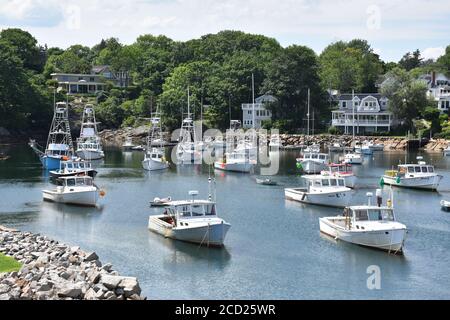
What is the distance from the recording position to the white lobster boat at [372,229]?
4262 cm

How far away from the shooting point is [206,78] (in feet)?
484

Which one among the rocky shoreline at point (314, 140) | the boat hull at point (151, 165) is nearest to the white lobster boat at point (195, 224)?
the boat hull at point (151, 165)

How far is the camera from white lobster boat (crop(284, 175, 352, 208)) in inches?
2330

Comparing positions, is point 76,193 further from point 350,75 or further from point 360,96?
point 350,75

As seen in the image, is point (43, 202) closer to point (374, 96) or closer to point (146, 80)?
point (374, 96)

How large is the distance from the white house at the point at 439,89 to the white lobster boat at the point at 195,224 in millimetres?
101069

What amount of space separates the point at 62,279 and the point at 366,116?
11108 centimetres

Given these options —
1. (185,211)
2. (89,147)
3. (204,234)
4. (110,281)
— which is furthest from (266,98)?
(110,281)

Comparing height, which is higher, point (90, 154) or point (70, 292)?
point (90, 154)

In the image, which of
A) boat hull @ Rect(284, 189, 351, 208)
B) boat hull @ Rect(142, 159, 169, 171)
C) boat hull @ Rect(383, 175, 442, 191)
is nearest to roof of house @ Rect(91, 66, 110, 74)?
boat hull @ Rect(142, 159, 169, 171)

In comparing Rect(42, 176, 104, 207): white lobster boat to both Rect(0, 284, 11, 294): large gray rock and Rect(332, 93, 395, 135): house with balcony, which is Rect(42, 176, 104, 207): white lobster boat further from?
Rect(332, 93, 395, 135): house with balcony

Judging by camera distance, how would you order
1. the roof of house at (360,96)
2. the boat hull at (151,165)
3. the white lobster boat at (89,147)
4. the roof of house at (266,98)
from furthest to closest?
1. the roof of house at (360,96)
2. the roof of house at (266,98)
3. the white lobster boat at (89,147)
4. the boat hull at (151,165)

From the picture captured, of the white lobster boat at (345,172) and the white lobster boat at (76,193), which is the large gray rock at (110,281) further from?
the white lobster boat at (345,172)

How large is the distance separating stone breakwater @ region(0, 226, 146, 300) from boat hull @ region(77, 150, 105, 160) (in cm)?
6764
